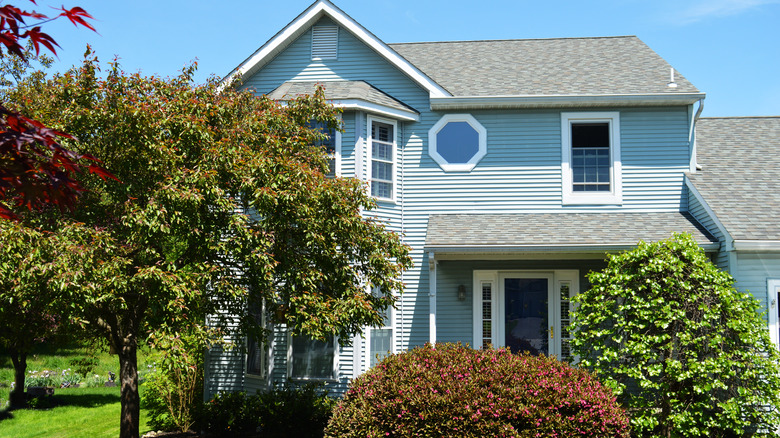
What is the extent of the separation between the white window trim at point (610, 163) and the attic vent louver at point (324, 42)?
16.0ft

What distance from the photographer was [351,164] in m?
13.1

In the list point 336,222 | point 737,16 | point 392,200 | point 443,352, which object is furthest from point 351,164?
point 737,16

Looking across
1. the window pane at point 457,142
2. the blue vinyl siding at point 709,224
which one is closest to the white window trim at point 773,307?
the blue vinyl siding at point 709,224

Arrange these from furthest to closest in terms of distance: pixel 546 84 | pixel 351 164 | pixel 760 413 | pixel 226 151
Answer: pixel 546 84 < pixel 351 164 < pixel 760 413 < pixel 226 151

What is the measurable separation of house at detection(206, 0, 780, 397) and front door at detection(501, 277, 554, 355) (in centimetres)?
3

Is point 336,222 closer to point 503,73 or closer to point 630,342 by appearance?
point 630,342

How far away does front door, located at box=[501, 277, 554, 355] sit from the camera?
13.0 metres

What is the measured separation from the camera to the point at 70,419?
14.3 metres

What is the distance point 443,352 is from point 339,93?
624 cm

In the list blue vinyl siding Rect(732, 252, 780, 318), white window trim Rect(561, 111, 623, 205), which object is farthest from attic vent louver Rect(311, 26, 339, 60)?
blue vinyl siding Rect(732, 252, 780, 318)

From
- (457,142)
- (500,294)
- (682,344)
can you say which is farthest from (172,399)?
(682,344)

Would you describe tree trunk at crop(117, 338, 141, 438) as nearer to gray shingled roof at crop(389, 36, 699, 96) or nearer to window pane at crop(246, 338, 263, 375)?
window pane at crop(246, 338, 263, 375)

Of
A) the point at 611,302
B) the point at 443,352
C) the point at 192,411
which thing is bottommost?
the point at 192,411

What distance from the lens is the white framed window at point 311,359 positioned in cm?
1284
